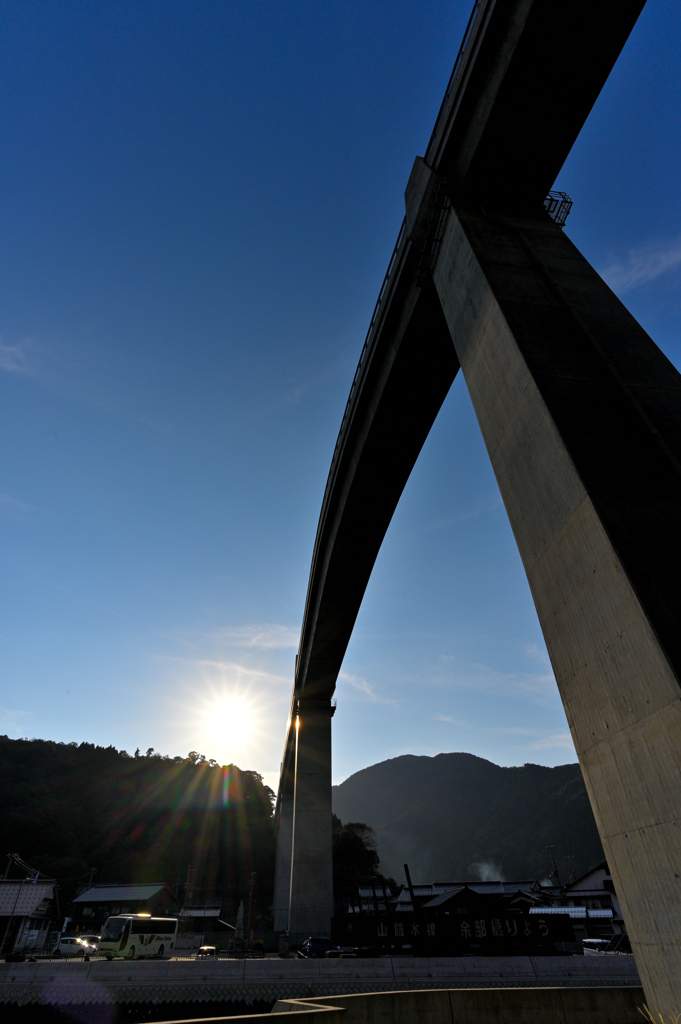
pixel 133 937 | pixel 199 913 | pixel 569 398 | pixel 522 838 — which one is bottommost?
pixel 133 937

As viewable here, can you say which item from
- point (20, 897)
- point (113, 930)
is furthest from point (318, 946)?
point (20, 897)

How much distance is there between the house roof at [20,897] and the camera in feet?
108

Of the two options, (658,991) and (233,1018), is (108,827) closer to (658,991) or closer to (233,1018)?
(233,1018)

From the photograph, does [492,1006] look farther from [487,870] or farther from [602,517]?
[487,870]

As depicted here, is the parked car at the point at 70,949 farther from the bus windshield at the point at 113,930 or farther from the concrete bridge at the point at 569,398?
the concrete bridge at the point at 569,398

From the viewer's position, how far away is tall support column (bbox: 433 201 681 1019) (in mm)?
4438

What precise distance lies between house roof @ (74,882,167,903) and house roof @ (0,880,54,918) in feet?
42.4

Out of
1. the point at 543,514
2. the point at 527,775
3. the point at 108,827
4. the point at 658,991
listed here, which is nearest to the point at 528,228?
the point at 543,514

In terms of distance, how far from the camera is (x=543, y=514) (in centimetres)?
632

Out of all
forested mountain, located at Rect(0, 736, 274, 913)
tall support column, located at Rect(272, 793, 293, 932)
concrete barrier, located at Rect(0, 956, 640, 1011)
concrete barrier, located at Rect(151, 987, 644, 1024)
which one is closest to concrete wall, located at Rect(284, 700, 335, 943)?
concrete barrier, located at Rect(0, 956, 640, 1011)

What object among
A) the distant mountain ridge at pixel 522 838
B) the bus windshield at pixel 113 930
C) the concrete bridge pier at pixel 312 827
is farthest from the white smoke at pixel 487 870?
the bus windshield at pixel 113 930

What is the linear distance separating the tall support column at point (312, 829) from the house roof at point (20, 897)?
2115 cm

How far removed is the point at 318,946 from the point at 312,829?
5.54 metres

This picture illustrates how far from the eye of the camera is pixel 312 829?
1099 inches
